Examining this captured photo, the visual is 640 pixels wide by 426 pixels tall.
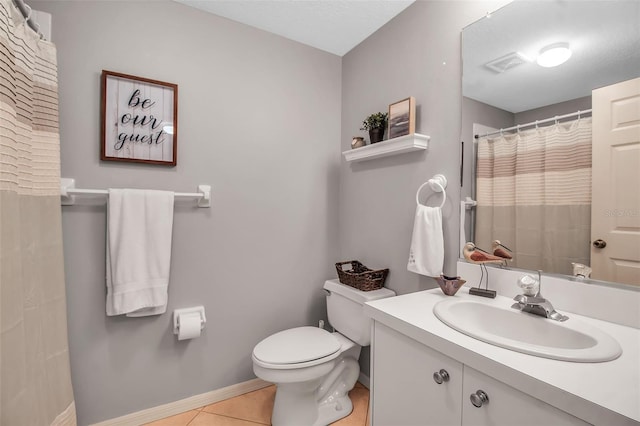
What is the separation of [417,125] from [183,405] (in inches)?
83.1

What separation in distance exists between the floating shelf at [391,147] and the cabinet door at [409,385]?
3.11ft

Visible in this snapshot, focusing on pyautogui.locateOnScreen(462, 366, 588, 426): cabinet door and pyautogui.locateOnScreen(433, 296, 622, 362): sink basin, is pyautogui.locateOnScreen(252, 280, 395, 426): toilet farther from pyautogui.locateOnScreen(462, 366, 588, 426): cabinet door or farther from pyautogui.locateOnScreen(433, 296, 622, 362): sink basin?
pyautogui.locateOnScreen(462, 366, 588, 426): cabinet door

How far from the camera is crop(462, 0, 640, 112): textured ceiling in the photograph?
952mm

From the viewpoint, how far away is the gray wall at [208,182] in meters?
1.48

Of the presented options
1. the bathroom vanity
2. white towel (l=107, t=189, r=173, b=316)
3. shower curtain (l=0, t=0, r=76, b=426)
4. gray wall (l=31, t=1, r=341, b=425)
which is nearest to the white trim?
shower curtain (l=0, t=0, r=76, b=426)

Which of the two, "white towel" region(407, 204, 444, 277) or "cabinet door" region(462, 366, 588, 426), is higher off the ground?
"white towel" region(407, 204, 444, 277)

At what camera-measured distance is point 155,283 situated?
1.57 meters

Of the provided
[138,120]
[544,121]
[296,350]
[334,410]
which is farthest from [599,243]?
[138,120]

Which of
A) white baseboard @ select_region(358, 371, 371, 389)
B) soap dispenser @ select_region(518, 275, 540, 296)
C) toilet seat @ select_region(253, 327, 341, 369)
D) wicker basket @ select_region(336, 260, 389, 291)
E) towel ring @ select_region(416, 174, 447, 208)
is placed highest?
towel ring @ select_region(416, 174, 447, 208)

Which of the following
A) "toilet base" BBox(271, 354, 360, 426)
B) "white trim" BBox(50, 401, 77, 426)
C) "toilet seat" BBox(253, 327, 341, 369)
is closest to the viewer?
"white trim" BBox(50, 401, 77, 426)

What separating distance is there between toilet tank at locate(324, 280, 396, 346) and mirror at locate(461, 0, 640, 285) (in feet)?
2.06

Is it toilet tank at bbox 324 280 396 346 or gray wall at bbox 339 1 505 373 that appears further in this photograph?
toilet tank at bbox 324 280 396 346

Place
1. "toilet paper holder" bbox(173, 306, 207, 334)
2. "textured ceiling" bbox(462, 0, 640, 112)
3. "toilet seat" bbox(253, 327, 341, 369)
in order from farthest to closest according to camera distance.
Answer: "toilet paper holder" bbox(173, 306, 207, 334)
"toilet seat" bbox(253, 327, 341, 369)
"textured ceiling" bbox(462, 0, 640, 112)

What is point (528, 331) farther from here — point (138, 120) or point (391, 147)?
point (138, 120)
